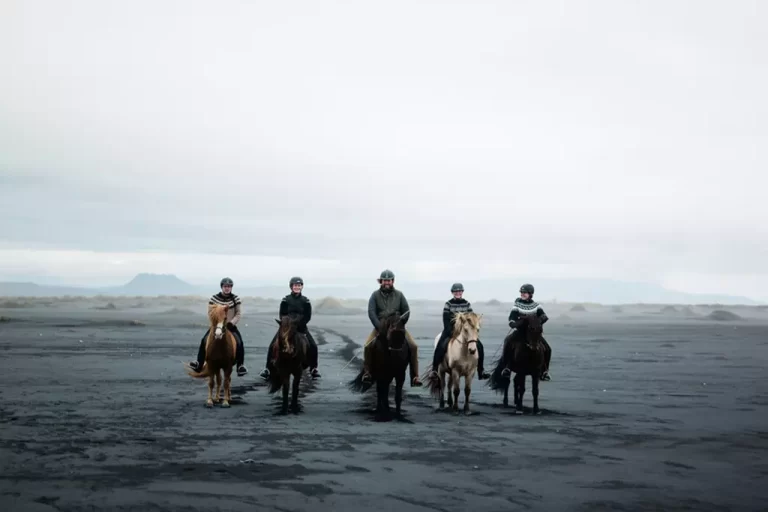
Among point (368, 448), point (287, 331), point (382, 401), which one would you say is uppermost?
point (287, 331)

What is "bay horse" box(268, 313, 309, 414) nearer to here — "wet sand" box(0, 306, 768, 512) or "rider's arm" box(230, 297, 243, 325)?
"wet sand" box(0, 306, 768, 512)

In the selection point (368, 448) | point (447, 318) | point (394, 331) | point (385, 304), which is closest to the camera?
point (368, 448)

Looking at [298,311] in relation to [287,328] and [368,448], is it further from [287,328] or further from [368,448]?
[368,448]

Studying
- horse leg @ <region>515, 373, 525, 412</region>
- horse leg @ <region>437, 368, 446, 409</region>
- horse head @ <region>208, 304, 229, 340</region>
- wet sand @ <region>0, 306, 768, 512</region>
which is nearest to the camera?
wet sand @ <region>0, 306, 768, 512</region>

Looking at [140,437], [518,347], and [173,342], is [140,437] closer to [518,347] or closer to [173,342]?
[518,347]

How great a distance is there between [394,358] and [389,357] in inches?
4.7

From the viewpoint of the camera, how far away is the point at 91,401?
16.5m

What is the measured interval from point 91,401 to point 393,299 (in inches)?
278

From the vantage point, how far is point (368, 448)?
11844 mm

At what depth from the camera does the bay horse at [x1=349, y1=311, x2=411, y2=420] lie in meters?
15.2

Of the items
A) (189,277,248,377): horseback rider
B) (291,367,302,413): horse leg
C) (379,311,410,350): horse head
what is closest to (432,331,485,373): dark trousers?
(379,311,410,350): horse head

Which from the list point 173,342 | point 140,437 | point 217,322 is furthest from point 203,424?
point 173,342

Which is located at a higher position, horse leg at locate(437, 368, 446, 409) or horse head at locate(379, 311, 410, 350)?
horse head at locate(379, 311, 410, 350)

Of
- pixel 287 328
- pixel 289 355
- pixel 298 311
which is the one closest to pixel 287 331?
pixel 287 328
